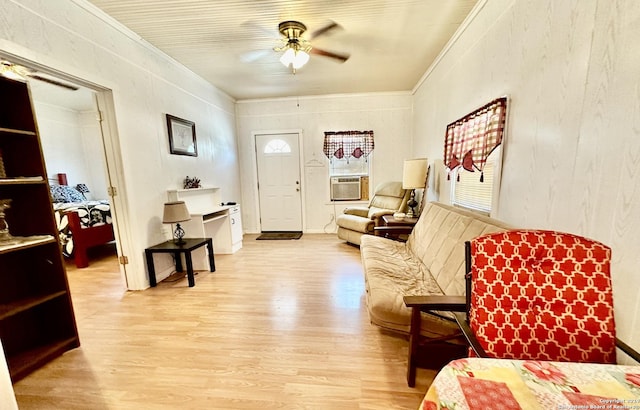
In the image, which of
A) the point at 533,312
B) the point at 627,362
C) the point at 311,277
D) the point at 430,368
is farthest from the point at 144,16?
the point at 627,362

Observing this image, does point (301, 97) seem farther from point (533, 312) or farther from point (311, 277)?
point (533, 312)

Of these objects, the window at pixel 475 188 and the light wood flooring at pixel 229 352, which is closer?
the light wood flooring at pixel 229 352

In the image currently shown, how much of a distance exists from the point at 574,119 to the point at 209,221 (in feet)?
12.3

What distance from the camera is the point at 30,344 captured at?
1734 mm

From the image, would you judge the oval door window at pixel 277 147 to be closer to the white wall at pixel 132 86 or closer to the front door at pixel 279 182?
the front door at pixel 279 182

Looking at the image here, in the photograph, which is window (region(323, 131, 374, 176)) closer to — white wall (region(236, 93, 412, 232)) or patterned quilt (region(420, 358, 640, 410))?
white wall (region(236, 93, 412, 232))

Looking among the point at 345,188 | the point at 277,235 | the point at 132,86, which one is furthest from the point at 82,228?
the point at 345,188

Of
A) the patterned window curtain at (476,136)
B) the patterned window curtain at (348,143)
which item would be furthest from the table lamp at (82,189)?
the patterned window curtain at (476,136)

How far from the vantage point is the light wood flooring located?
136 cm

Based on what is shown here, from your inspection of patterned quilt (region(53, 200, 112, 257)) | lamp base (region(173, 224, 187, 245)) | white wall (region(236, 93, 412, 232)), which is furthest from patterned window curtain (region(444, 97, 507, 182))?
patterned quilt (region(53, 200, 112, 257))

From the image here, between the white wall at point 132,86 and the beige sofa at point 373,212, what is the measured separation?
2374 millimetres

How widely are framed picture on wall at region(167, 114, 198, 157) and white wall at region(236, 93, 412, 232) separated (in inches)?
61.0

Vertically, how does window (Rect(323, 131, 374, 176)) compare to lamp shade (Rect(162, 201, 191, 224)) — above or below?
above

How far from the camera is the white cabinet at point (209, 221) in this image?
10.6ft
